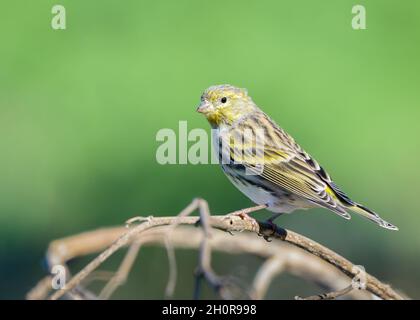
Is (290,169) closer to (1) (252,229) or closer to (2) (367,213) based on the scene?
(2) (367,213)

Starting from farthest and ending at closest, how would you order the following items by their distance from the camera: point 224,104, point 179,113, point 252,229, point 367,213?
point 179,113
point 224,104
point 367,213
point 252,229

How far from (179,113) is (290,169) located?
2.51 feet

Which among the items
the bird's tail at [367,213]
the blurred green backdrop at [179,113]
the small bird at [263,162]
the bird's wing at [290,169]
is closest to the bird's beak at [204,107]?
the small bird at [263,162]

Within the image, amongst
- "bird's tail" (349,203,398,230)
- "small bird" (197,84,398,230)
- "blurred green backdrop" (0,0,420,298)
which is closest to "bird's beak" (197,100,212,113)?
"small bird" (197,84,398,230)

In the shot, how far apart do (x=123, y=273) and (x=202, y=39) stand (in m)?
2.44

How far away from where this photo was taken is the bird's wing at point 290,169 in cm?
297

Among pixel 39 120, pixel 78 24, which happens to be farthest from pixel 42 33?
pixel 39 120

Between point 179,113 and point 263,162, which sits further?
point 179,113

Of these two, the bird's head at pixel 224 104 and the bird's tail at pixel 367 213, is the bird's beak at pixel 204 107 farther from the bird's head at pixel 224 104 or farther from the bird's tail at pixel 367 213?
the bird's tail at pixel 367 213

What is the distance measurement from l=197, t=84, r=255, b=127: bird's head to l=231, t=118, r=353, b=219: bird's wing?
105 millimetres

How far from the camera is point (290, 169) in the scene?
3.08 m

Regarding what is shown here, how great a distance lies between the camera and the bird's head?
2967 millimetres

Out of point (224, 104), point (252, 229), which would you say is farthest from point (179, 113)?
point (252, 229)

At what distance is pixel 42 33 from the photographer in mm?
4285
